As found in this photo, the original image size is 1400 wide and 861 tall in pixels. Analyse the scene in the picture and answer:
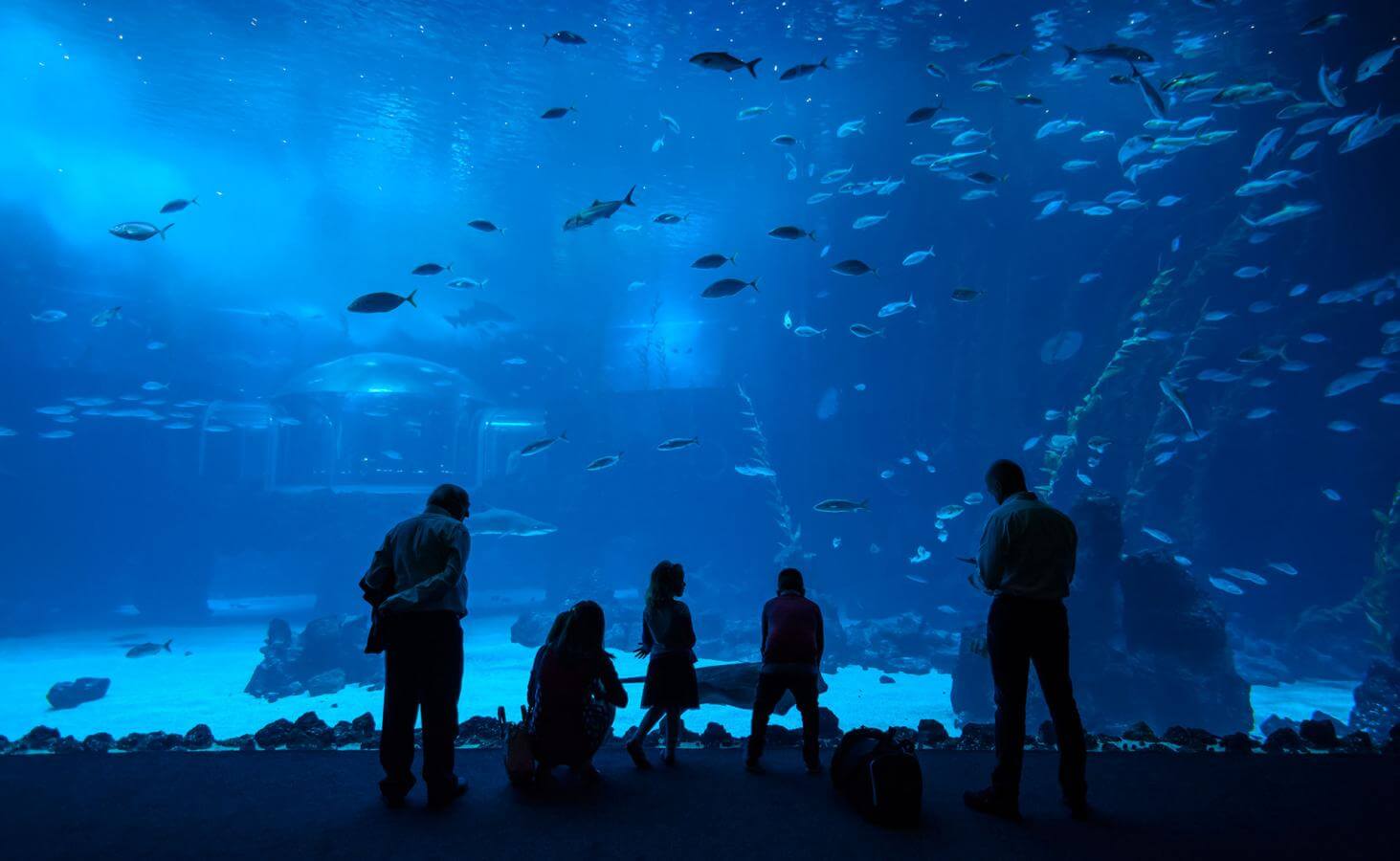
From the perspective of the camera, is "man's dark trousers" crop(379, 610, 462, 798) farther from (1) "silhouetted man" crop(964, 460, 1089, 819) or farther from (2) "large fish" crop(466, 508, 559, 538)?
(2) "large fish" crop(466, 508, 559, 538)

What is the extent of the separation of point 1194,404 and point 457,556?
24.1m

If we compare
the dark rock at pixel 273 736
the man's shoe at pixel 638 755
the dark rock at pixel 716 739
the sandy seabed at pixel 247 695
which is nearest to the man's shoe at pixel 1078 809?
the dark rock at pixel 716 739

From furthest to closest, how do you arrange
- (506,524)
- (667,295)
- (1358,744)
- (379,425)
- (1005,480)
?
1. (667,295)
2. (379,425)
3. (506,524)
4. (1358,744)
5. (1005,480)

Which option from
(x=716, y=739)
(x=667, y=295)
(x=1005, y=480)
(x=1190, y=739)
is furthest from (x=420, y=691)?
(x=667, y=295)

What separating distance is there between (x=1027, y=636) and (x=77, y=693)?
17707mm

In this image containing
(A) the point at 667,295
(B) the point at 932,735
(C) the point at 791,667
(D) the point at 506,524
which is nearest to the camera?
(C) the point at 791,667

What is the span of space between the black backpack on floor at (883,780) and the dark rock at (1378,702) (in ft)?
37.6

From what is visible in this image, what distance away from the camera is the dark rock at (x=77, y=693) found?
12.6 metres

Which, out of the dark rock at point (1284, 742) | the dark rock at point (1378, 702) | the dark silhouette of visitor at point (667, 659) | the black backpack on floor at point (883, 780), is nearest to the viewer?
the black backpack on floor at point (883, 780)

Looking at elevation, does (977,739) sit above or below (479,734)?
below

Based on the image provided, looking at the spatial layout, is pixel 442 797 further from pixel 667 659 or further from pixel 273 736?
pixel 273 736

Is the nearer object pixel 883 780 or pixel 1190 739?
pixel 883 780

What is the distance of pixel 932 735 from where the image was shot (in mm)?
5422

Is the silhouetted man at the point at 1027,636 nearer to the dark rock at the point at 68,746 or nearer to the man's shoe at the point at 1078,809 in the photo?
the man's shoe at the point at 1078,809
